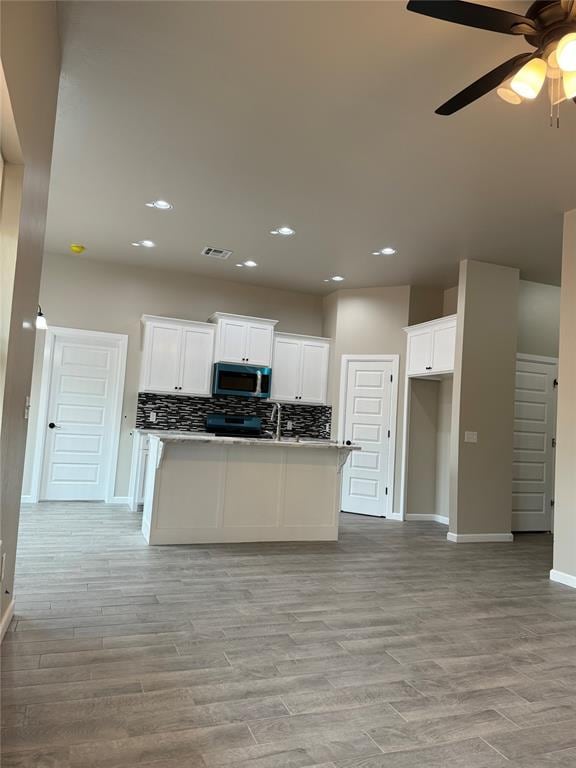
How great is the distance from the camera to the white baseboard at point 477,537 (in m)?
5.54

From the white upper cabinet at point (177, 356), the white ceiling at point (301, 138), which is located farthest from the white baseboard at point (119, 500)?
the white ceiling at point (301, 138)

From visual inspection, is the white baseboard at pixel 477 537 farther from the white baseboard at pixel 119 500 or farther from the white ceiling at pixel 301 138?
the white baseboard at pixel 119 500

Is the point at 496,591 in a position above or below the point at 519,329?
below

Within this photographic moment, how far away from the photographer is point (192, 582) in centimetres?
361

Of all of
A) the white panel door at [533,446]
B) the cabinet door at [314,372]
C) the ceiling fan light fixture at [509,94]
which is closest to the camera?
the ceiling fan light fixture at [509,94]

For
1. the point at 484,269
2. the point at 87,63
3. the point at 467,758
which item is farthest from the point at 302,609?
the point at 484,269

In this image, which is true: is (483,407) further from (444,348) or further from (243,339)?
(243,339)

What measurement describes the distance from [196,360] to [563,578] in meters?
4.68

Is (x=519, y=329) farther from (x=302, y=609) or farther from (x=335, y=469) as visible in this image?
(x=302, y=609)

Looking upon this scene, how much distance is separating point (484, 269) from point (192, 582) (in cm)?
453

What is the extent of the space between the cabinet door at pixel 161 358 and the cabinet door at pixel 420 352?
3.03 m

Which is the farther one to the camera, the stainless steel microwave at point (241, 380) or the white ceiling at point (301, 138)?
the stainless steel microwave at point (241, 380)

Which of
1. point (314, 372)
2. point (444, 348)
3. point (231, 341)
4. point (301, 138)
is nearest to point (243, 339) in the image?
point (231, 341)

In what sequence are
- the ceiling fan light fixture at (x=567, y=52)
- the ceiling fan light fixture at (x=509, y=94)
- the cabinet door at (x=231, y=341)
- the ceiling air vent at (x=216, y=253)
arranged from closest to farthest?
the ceiling fan light fixture at (x=567, y=52) → the ceiling fan light fixture at (x=509, y=94) → the ceiling air vent at (x=216, y=253) → the cabinet door at (x=231, y=341)
